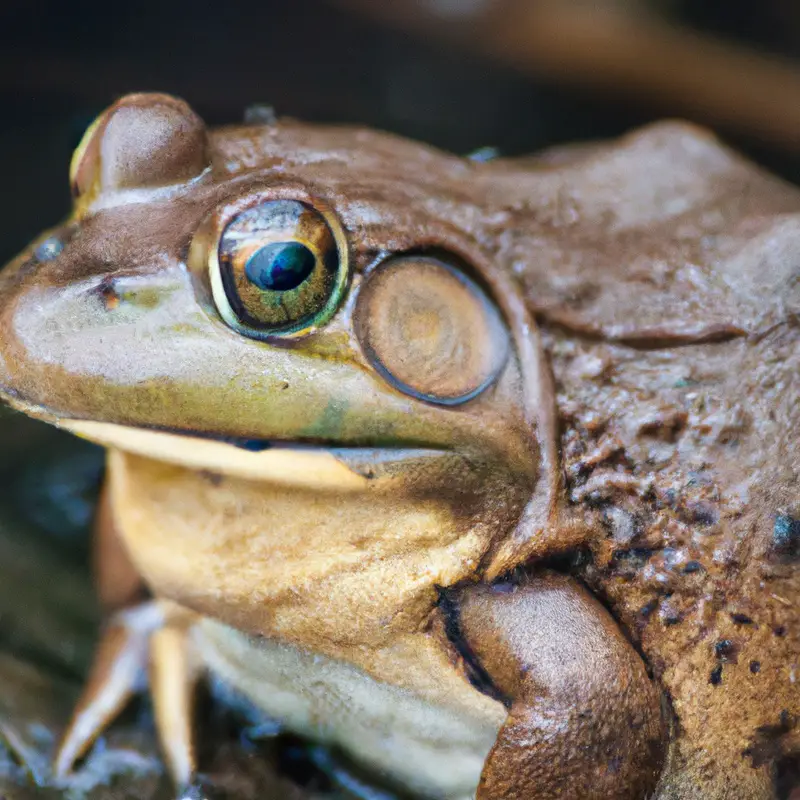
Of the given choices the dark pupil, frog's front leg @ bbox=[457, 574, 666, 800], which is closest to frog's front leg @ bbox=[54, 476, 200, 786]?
frog's front leg @ bbox=[457, 574, 666, 800]

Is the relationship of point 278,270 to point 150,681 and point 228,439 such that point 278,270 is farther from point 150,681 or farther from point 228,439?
point 150,681

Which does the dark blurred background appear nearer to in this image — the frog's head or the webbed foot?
the webbed foot

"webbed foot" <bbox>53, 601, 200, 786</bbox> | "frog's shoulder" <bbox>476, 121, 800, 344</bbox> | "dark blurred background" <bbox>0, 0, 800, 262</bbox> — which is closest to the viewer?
"frog's shoulder" <bbox>476, 121, 800, 344</bbox>

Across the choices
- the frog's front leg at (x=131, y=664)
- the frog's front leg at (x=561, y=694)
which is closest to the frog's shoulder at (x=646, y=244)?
the frog's front leg at (x=561, y=694)

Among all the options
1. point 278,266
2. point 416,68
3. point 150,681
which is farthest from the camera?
point 416,68

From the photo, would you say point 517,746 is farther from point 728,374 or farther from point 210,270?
point 210,270

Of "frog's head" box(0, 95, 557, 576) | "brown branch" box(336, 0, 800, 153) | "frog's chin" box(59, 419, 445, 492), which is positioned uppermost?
"brown branch" box(336, 0, 800, 153)

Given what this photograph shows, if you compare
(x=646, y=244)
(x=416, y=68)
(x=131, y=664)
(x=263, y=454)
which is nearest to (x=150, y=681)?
(x=131, y=664)
